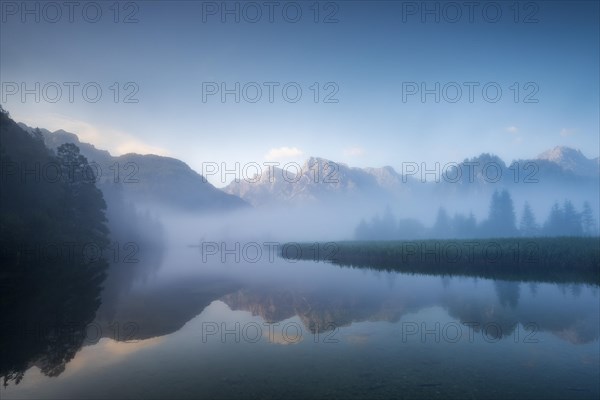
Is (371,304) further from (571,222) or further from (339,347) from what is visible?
(571,222)

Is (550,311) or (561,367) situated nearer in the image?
(561,367)

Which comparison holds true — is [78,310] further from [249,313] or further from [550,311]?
[550,311]

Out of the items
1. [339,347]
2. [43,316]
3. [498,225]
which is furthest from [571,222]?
[43,316]

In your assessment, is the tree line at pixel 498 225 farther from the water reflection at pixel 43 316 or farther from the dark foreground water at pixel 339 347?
the water reflection at pixel 43 316

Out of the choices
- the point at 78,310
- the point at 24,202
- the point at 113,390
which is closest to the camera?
the point at 113,390

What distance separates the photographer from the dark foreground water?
10.5 metres

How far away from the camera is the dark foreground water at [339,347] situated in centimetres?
1050

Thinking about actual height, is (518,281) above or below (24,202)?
below

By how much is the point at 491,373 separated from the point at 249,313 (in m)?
15.7

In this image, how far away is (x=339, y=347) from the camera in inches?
583

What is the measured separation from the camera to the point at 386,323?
18859 mm

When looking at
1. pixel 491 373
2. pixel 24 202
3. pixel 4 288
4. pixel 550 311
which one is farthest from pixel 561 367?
pixel 24 202

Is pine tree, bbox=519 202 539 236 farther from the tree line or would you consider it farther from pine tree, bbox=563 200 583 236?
pine tree, bbox=563 200 583 236

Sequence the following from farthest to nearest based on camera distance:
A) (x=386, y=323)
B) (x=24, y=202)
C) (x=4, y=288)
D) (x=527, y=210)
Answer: (x=527, y=210) → (x=24, y=202) → (x=4, y=288) → (x=386, y=323)
